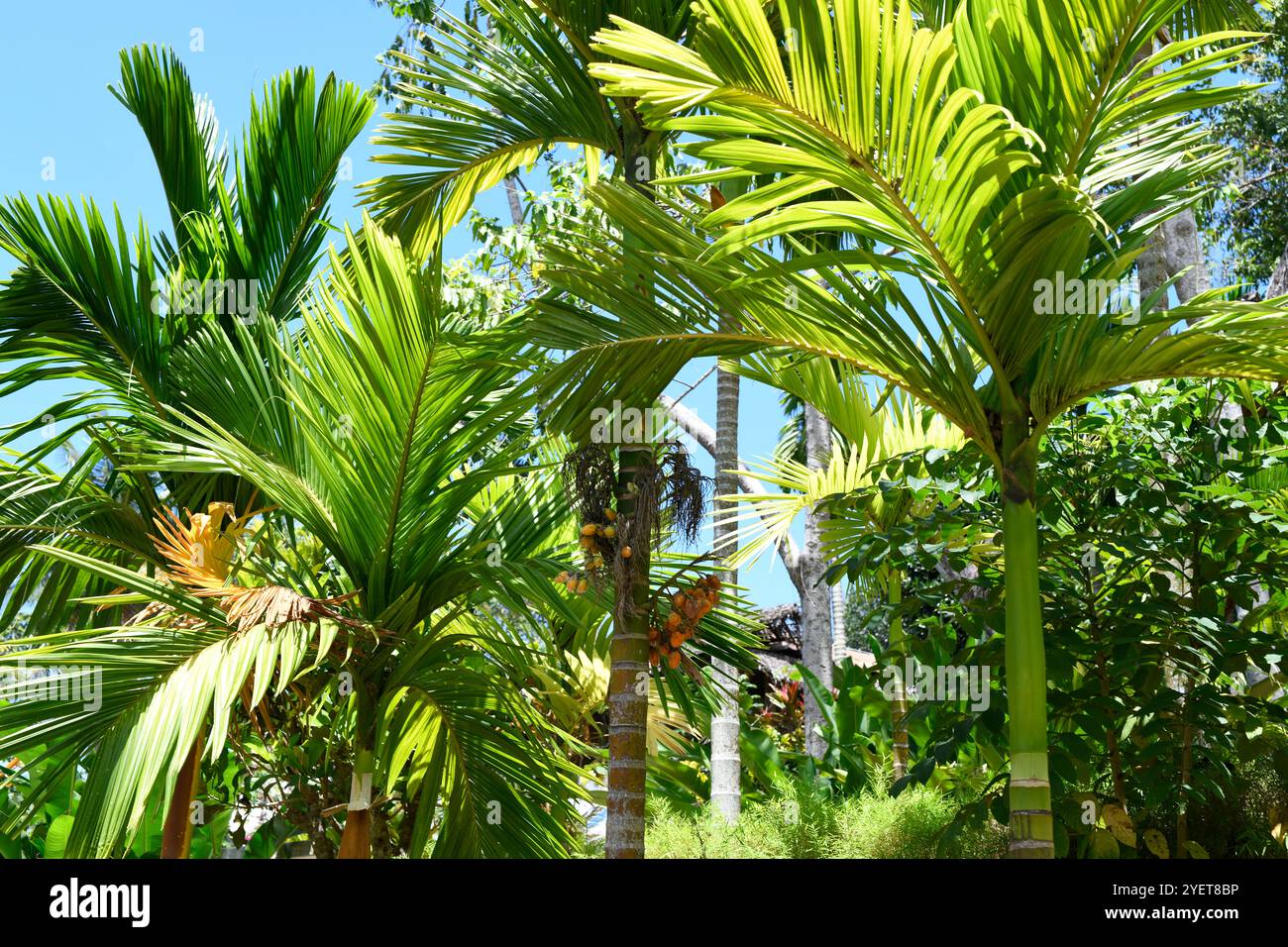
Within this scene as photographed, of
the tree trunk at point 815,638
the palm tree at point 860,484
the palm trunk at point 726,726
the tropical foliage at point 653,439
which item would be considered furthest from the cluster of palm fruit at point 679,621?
the tree trunk at point 815,638

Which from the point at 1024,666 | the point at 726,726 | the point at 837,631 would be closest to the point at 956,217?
the point at 1024,666

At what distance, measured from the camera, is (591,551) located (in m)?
3.96

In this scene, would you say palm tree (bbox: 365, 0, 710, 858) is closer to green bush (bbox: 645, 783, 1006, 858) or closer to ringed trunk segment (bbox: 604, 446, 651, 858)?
ringed trunk segment (bbox: 604, 446, 651, 858)

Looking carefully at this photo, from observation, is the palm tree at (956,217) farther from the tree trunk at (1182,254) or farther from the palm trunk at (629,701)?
the tree trunk at (1182,254)

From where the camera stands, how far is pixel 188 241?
5.48m

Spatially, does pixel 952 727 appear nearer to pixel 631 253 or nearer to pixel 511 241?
pixel 631 253

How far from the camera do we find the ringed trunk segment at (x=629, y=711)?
12.3 ft

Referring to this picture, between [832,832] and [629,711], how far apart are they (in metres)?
2.42

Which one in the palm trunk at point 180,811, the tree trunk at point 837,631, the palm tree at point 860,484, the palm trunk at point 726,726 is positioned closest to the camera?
the palm trunk at point 180,811

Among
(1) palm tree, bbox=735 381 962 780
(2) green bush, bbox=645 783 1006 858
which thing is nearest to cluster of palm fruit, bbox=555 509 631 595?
(1) palm tree, bbox=735 381 962 780

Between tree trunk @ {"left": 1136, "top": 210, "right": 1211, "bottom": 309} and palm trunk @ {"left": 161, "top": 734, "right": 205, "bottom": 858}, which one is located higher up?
tree trunk @ {"left": 1136, "top": 210, "right": 1211, "bottom": 309}

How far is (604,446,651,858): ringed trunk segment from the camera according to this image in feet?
12.3

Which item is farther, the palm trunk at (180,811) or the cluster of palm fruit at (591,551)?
the palm trunk at (180,811)

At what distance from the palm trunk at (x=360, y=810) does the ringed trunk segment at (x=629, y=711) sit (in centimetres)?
89
